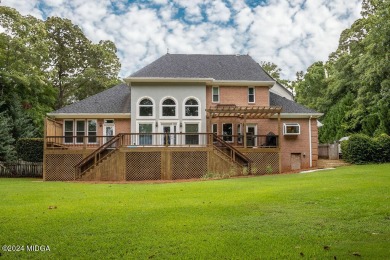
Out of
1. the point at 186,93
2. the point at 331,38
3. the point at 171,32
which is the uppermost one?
the point at 331,38

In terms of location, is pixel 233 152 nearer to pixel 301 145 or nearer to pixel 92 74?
pixel 301 145

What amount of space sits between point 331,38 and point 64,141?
2810 centimetres

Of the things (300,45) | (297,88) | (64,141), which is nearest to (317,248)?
(64,141)

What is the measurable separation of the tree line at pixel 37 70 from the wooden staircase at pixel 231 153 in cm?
1437

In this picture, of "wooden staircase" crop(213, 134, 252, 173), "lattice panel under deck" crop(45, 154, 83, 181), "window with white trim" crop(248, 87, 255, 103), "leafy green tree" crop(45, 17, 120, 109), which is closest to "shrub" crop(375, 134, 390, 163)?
"window with white trim" crop(248, 87, 255, 103)

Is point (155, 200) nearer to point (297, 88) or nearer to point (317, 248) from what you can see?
point (317, 248)

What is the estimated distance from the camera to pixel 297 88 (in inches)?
1801

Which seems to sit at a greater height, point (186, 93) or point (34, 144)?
point (186, 93)

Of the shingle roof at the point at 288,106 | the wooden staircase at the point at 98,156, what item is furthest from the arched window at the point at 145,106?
the shingle roof at the point at 288,106

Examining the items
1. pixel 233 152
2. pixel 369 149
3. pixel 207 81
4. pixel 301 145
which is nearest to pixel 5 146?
pixel 207 81

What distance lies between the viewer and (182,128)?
22469 mm

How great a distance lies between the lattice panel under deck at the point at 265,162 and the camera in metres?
20.4

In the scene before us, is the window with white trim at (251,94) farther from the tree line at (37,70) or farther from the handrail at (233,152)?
the tree line at (37,70)

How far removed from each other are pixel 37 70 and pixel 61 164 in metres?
12.3
